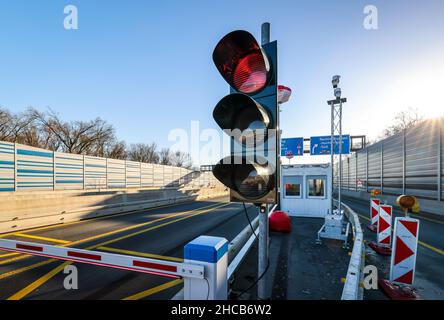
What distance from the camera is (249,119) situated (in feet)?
6.68

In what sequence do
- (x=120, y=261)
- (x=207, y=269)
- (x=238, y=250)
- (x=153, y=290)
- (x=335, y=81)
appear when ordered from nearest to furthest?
(x=207, y=269)
(x=120, y=261)
(x=153, y=290)
(x=238, y=250)
(x=335, y=81)

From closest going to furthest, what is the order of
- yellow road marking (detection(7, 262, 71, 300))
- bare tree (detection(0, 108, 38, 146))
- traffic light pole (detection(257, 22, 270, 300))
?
traffic light pole (detection(257, 22, 270, 300)), yellow road marking (detection(7, 262, 71, 300)), bare tree (detection(0, 108, 38, 146))

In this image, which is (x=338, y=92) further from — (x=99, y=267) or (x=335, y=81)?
(x=99, y=267)

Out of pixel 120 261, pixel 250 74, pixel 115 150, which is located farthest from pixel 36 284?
pixel 115 150

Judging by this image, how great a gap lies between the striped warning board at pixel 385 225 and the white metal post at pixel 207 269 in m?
6.48

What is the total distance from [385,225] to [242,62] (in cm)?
705

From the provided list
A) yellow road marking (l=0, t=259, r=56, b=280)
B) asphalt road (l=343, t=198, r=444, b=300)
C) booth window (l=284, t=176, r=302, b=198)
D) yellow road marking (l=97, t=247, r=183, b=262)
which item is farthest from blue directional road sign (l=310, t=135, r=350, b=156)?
yellow road marking (l=0, t=259, r=56, b=280)

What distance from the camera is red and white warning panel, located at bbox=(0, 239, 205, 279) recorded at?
2.03m

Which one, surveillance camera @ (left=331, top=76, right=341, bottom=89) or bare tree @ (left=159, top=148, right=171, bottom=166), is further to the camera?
bare tree @ (left=159, top=148, right=171, bottom=166)

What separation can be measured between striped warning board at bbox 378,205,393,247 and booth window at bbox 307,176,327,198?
4.44m

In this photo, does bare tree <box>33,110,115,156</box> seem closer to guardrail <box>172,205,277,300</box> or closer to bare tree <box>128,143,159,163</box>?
bare tree <box>128,143,159,163</box>

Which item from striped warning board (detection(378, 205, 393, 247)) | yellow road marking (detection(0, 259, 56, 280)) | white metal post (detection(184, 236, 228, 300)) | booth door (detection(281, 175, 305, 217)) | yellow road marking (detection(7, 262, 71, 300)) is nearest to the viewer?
white metal post (detection(184, 236, 228, 300))

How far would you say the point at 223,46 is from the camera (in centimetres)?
201

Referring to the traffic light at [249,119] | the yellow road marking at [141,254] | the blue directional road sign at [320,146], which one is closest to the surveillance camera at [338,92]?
the traffic light at [249,119]
